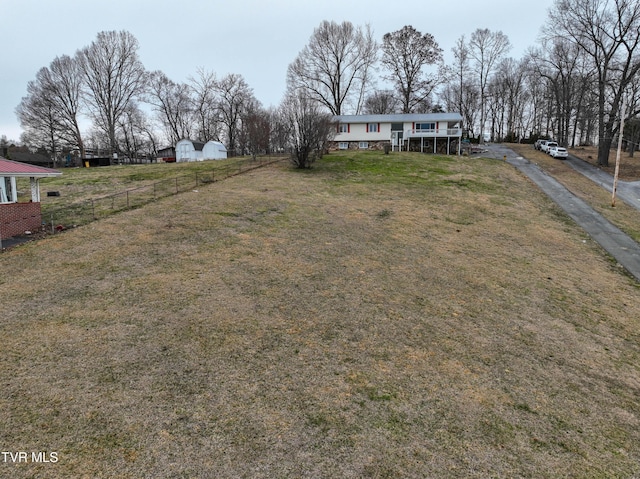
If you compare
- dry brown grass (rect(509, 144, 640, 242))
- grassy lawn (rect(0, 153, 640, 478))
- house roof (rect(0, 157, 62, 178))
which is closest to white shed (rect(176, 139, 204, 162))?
house roof (rect(0, 157, 62, 178))

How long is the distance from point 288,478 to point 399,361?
3338 mm

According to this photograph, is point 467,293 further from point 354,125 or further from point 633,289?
point 354,125

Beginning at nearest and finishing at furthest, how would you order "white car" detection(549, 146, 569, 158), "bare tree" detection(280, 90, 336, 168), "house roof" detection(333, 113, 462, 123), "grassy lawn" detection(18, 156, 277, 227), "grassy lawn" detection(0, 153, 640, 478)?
1. "grassy lawn" detection(0, 153, 640, 478)
2. "grassy lawn" detection(18, 156, 277, 227)
3. "bare tree" detection(280, 90, 336, 168)
4. "white car" detection(549, 146, 569, 158)
5. "house roof" detection(333, 113, 462, 123)

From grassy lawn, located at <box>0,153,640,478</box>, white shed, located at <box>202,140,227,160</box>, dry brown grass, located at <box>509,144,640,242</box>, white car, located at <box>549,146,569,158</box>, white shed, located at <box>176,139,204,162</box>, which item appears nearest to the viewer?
grassy lawn, located at <box>0,153,640,478</box>

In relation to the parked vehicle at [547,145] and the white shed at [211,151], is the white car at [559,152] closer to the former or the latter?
the parked vehicle at [547,145]

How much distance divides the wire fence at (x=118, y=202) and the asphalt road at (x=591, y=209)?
869 inches

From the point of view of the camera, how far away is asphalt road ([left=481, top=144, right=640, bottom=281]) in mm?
15459

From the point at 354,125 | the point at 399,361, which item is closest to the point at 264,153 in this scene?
the point at 354,125

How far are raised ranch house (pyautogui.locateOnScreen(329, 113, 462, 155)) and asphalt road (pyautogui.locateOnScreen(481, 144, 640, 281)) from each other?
8.04 m

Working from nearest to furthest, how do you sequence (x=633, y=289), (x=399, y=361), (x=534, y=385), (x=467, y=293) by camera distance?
1. (x=534, y=385)
2. (x=399, y=361)
3. (x=467, y=293)
4. (x=633, y=289)

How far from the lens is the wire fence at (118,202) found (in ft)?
54.9

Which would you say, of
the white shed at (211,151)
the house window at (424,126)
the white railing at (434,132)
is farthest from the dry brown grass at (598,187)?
the white shed at (211,151)

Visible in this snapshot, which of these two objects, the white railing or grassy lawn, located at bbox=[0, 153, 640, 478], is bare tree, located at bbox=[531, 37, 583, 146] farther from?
grassy lawn, located at bbox=[0, 153, 640, 478]

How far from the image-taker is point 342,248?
13719mm
